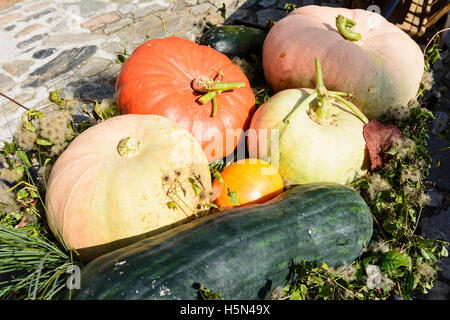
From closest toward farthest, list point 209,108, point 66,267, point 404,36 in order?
point 66,267 < point 209,108 < point 404,36

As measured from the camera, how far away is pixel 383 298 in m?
1.61

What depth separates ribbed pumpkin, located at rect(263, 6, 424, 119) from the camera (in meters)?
2.11

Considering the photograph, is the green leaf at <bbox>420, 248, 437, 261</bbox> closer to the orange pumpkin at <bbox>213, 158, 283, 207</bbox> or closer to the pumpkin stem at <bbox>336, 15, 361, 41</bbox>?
the orange pumpkin at <bbox>213, 158, 283, 207</bbox>

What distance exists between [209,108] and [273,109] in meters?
0.37

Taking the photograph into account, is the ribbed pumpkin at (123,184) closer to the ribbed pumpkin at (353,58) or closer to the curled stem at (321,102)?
the curled stem at (321,102)

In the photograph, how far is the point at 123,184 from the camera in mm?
1486

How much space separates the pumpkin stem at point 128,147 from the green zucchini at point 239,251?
395mm

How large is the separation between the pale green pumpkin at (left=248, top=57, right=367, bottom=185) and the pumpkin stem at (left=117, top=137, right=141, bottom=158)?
75 centimetres

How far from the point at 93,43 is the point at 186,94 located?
244 centimetres

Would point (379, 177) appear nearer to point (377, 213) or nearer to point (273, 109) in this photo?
point (377, 213)

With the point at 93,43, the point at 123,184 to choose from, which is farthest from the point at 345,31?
the point at 93,43

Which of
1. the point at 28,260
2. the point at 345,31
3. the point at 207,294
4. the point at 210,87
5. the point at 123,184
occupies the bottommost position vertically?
the point at 28,260

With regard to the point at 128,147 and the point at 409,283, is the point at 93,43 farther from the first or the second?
the point at 409,283
